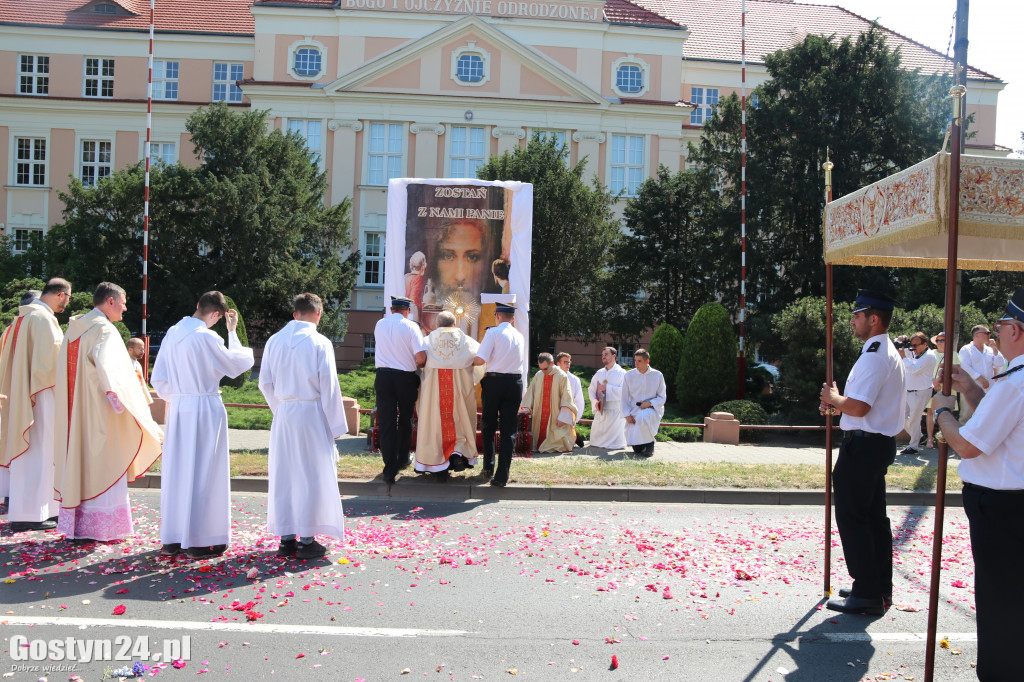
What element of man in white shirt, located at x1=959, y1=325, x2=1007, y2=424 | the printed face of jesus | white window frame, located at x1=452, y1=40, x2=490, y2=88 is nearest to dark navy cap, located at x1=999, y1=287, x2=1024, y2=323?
man in white shirt, located at x1=959, y1=325, x2=1007, y2=424

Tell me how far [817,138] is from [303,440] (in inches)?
883

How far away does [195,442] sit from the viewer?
660 centimetres

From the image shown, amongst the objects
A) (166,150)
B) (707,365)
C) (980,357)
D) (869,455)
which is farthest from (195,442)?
(166,150)

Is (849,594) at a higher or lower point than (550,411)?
lower

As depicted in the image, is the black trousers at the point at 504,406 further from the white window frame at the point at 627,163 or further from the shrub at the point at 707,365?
the white window frame at the point at 627,163

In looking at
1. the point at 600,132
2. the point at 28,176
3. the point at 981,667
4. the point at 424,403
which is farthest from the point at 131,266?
the point at 981,667

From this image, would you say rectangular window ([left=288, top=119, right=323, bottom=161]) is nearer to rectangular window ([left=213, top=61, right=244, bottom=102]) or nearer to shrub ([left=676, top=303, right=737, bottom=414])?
rectangular window ([left=213, top=61, right=244, bottom=102])

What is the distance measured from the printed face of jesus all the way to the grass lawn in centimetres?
321

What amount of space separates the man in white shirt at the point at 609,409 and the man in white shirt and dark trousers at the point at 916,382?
→ 4.47 meters

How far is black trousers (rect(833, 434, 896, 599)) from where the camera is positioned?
5578 mm

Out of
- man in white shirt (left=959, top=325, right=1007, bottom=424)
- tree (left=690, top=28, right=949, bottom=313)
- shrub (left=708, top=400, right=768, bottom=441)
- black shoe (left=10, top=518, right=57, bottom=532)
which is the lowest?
black shoe (left=10, top=518, right=57, bottom=532)

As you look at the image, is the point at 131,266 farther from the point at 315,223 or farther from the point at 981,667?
the point at 981,667

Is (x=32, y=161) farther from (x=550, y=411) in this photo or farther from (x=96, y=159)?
(x=550, y=411)

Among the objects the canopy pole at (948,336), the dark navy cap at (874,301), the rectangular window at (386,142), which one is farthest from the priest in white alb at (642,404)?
the rectangular window at (386,142)
